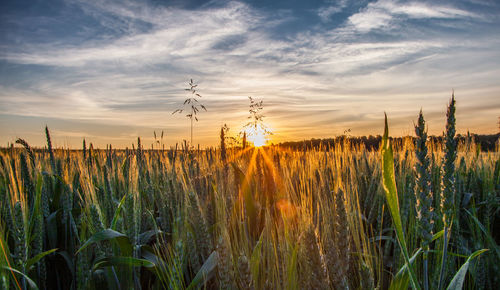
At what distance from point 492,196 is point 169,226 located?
2.66 m

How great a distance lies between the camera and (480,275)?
1.92m

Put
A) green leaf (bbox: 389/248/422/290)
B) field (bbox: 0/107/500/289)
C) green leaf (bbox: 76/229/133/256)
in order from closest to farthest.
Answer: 1. field (bbox: 0/107/500/289)
2. green leaf (bbox: 389/248/422/290)
3. green leaf (bbox: 76/229/133/256)

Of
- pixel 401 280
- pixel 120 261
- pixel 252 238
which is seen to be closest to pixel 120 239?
pixel 120 261

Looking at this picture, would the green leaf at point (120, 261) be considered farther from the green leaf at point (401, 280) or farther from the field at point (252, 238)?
the green leaf at point (401, 280)

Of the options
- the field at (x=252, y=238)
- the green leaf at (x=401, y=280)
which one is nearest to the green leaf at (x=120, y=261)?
the field at (x=252, y=238)

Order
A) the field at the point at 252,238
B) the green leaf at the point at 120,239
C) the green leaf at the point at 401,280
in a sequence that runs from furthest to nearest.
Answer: the green leaf at the point at 120,239 < the green leaf at the point at 401,280 < the field at the point at 252,238

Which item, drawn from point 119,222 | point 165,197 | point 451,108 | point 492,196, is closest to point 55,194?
point 165,197

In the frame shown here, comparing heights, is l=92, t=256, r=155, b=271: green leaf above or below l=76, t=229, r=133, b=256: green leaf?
below

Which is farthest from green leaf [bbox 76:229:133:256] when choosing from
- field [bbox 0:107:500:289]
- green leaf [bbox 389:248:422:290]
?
green leaf [bbox 389:248:422:290]

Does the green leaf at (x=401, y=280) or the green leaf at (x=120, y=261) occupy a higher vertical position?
the green leaf at (x=401, y=280)

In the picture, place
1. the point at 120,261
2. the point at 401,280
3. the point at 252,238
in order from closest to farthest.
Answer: the point at 401,280 < the point at 120,261 < the point at 252,238

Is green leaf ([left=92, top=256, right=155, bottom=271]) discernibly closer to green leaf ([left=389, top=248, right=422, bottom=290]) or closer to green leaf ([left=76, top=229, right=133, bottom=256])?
green leaf ([left=76, top=229, right=133, bottom=256])

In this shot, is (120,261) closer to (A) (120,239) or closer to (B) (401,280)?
(A) (120,239)

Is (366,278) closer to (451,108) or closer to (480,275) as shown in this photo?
(451,108)
